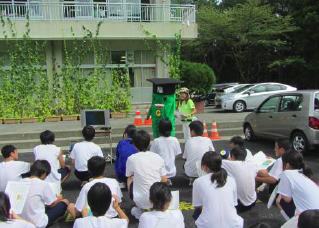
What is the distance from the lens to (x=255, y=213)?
4.70 metres

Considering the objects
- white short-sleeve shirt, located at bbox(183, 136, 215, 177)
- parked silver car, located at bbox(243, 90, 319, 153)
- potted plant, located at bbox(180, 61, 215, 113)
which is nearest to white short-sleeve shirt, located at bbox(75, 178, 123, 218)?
white short-sleeve shirt, located at bbox(183, 136, 215, 177)

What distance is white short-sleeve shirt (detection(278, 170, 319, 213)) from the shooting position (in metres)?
3.31

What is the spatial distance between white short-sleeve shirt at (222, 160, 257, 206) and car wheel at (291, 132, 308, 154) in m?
3.68

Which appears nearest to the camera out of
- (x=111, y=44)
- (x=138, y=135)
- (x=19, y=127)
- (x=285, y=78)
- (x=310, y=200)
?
(x=310, y=200)

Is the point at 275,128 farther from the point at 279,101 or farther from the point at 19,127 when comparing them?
the point at 19,127

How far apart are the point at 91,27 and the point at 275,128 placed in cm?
1085

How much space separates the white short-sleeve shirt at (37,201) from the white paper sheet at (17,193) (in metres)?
0.17

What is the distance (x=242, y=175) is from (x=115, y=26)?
13415mm

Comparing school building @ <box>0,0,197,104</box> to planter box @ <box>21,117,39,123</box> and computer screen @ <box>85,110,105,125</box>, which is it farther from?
computer screen @ <box>85,110,105,125</box>

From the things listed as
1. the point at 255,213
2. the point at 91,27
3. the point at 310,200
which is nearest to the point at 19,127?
the point at 91,27

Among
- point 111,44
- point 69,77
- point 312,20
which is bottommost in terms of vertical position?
point 69,77

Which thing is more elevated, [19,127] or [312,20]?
[312,20]

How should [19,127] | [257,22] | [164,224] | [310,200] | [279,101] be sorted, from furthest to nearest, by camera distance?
[257,22] → [19,127] → [279,101] → [310,200] → [164,224]

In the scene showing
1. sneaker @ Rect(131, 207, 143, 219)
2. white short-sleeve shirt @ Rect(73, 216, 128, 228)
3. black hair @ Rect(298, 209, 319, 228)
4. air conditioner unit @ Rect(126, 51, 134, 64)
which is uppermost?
air conditioner unit @ Rect(126, 51, 134, 64)
